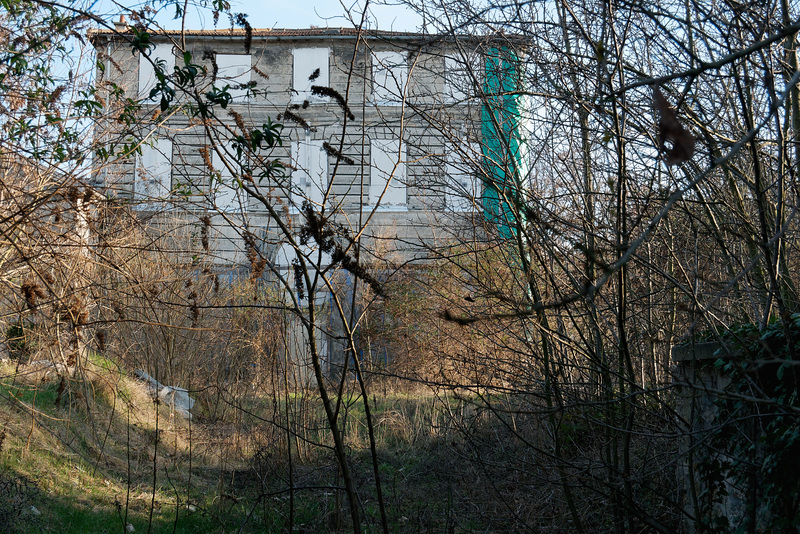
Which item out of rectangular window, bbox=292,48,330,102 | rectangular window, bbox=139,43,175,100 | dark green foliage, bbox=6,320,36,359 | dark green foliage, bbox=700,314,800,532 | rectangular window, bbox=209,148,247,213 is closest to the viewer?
dark green foliage, bbox=700,314,800,532

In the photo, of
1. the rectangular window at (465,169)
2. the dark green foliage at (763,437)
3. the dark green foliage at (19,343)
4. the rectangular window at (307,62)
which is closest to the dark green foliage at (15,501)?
the dark green foliage at (19,343)

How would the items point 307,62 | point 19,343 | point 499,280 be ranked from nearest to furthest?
point 499,280, point 19,343, point 307,62

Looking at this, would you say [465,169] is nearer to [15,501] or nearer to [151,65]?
[15,501]

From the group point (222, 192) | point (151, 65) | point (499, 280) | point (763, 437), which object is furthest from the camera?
point (151, 65)

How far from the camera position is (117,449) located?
6.80 metres

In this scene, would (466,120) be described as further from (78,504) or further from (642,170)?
(78,504)

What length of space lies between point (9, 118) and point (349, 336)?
3235 millimetres

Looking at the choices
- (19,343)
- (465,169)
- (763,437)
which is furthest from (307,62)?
(763,437)

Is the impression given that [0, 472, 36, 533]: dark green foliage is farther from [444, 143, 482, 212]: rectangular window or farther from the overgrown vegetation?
[444, 143, 482, 212]: rectangular window

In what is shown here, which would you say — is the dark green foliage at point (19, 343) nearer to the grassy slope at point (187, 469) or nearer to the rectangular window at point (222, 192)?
the grassy slope at point (187, 469)

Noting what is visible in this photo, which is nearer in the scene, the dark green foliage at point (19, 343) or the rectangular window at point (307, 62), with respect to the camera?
the dark green foliage at point (19, 343)

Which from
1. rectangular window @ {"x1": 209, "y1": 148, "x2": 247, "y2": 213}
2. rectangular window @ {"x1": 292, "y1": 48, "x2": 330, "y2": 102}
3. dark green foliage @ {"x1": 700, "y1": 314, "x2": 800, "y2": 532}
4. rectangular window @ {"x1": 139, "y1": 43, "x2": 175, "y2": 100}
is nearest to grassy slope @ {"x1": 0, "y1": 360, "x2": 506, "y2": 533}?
rectangular window @ {"x1": 209, "y1": 148, "x2": 247, "y2": 213}

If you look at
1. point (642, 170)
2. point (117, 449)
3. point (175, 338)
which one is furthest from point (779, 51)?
point (175, 338)

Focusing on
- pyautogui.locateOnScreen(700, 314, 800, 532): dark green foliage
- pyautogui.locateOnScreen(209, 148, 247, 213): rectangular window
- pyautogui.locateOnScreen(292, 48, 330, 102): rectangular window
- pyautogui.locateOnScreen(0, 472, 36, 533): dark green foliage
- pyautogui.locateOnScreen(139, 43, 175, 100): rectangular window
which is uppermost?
pyautogui.locateOnScreen(292, 48, 330, 102): rectangular window
